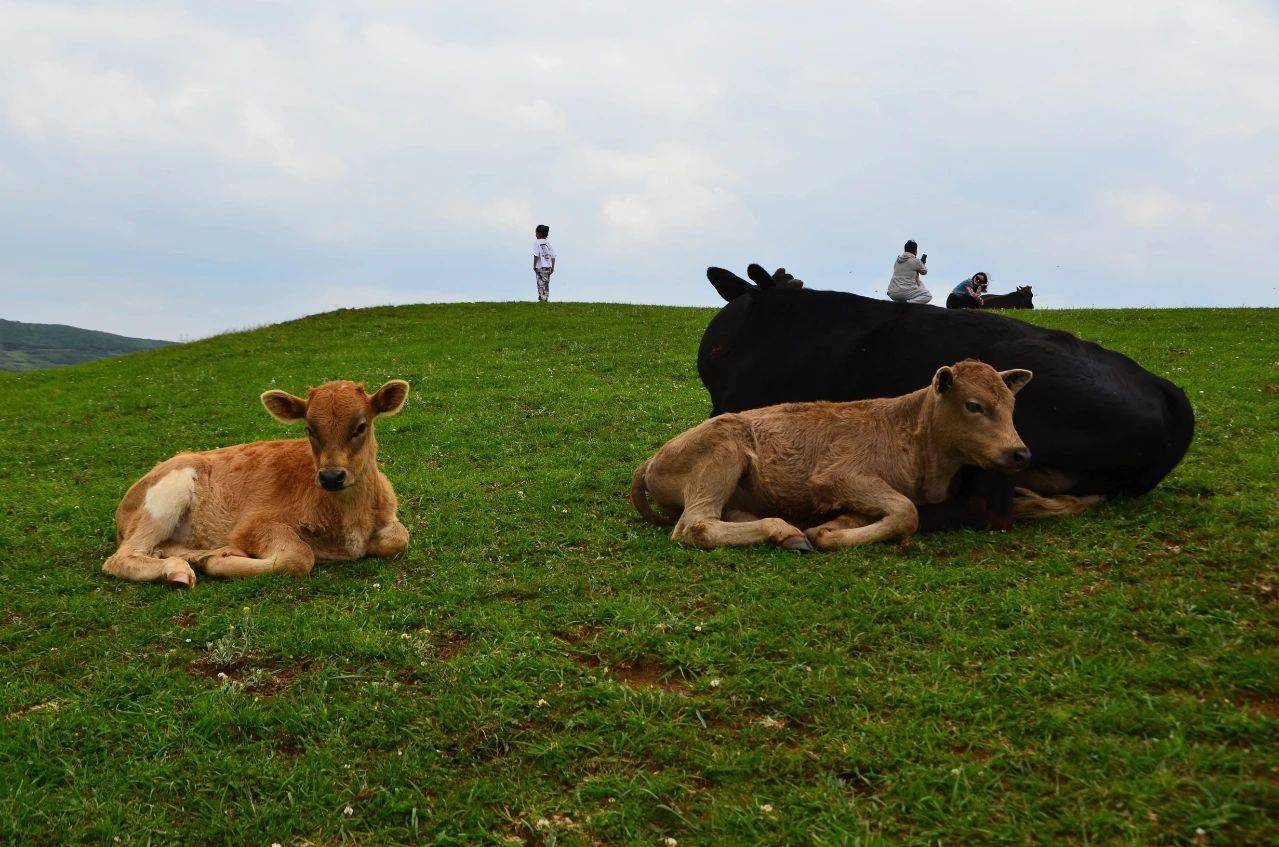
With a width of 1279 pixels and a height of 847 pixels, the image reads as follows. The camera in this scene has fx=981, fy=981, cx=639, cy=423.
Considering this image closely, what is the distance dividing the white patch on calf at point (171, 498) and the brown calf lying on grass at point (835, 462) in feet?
14.3

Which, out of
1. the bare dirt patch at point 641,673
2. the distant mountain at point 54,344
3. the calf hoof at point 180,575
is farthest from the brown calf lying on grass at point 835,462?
the distant mountain at point 54,344

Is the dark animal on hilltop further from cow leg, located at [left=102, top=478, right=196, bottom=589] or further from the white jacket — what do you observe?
cow leg, located at [left=102, top=478, right=196, bottom=589]

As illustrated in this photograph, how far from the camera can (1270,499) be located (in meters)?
8.75

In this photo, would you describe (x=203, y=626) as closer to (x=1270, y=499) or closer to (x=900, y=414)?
(x=900, y=414)

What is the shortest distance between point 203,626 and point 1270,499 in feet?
29.3

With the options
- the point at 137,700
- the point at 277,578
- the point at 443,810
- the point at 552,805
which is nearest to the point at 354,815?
the point at 443,810

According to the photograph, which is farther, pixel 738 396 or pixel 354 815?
pixel 738 396

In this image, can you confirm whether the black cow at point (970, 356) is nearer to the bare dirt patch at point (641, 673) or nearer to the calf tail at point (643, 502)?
the calf tail at point (643, 502)

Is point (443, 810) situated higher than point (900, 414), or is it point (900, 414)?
point (900, 414)

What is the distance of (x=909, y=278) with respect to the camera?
25.5 meters

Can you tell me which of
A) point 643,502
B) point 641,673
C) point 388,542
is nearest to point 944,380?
point 643,502

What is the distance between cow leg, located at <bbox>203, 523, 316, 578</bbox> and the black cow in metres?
5.00

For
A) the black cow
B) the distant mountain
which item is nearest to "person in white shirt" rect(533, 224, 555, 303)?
the black cow

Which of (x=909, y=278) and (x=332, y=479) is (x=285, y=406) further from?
(x=909, y=278)
